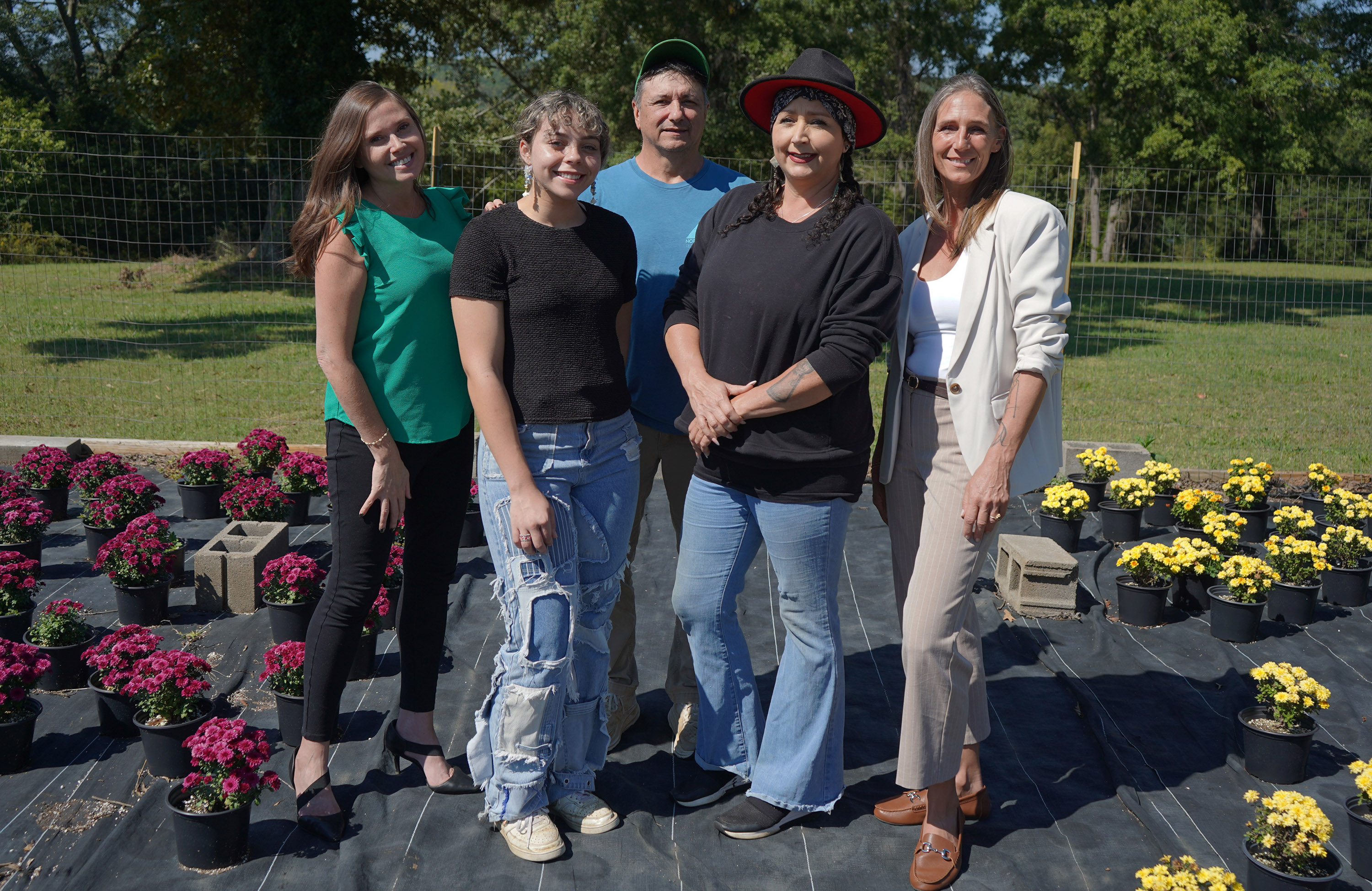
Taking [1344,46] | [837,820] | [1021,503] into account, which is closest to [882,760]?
[837,820]

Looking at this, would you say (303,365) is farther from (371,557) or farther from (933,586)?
(933,586)

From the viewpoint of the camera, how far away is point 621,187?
3143 millimetres

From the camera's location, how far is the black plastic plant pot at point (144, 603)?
4215 millimetres

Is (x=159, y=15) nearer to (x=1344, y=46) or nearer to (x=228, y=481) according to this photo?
(x=228, y=481)

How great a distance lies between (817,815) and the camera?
2961 millimetres

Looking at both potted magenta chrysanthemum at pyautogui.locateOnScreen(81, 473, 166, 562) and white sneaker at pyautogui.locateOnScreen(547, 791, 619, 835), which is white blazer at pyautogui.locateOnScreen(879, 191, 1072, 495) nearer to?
white sneaker at pyautogui.locateOnScreen(547, 791, 619, 835)

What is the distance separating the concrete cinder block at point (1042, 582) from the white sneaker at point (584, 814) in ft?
7.79

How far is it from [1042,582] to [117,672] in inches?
141

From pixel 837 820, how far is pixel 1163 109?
25.5 m

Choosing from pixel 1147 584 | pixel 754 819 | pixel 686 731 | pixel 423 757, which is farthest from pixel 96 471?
pixel 1147 584

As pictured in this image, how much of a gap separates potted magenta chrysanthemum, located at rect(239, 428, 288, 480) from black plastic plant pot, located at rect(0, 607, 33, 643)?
6.17 feet

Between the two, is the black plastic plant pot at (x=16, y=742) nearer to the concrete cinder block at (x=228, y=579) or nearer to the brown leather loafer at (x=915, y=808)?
the concrete cinder block at (x=228, y=579)

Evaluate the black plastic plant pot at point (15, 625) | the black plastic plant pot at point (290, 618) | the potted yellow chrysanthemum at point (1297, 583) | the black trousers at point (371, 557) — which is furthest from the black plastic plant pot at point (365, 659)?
the potted yellow chrysanthemum at point (1297, 583)

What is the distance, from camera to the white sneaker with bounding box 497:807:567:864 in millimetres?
2701
